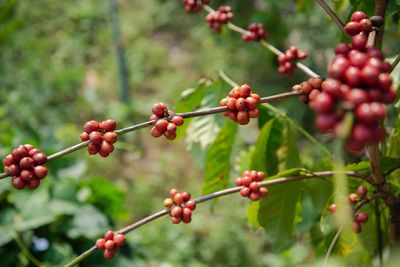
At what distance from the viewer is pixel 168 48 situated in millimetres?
6750

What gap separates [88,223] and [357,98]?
1.94 metres

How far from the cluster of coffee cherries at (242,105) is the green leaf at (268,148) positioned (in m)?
0.45

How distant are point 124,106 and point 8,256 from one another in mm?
3419

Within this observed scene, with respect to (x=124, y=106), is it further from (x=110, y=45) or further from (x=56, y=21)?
(x=56, y=21)

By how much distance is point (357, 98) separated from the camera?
48 centimetres

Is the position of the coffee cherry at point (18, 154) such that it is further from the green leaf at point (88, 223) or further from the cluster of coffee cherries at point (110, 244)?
the green leaf at point (88, 223)

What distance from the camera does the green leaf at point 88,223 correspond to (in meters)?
2.21

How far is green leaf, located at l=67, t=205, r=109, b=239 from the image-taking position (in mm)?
2207

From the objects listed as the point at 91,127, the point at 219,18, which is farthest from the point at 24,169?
the point at 219,18

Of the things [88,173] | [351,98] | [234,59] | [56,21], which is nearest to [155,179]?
[88,173]

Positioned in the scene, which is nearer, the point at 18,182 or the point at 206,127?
the point at 18,182

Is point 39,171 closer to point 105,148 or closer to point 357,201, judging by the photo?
point 105,148

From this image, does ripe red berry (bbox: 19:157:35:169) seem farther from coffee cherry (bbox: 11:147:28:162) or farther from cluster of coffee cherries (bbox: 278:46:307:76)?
cluster of coffee cherries (bbox: 278:46:307:76)

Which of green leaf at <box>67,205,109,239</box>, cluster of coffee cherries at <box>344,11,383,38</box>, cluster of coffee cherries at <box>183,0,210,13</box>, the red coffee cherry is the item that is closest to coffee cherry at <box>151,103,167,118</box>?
the red coffee cherry
